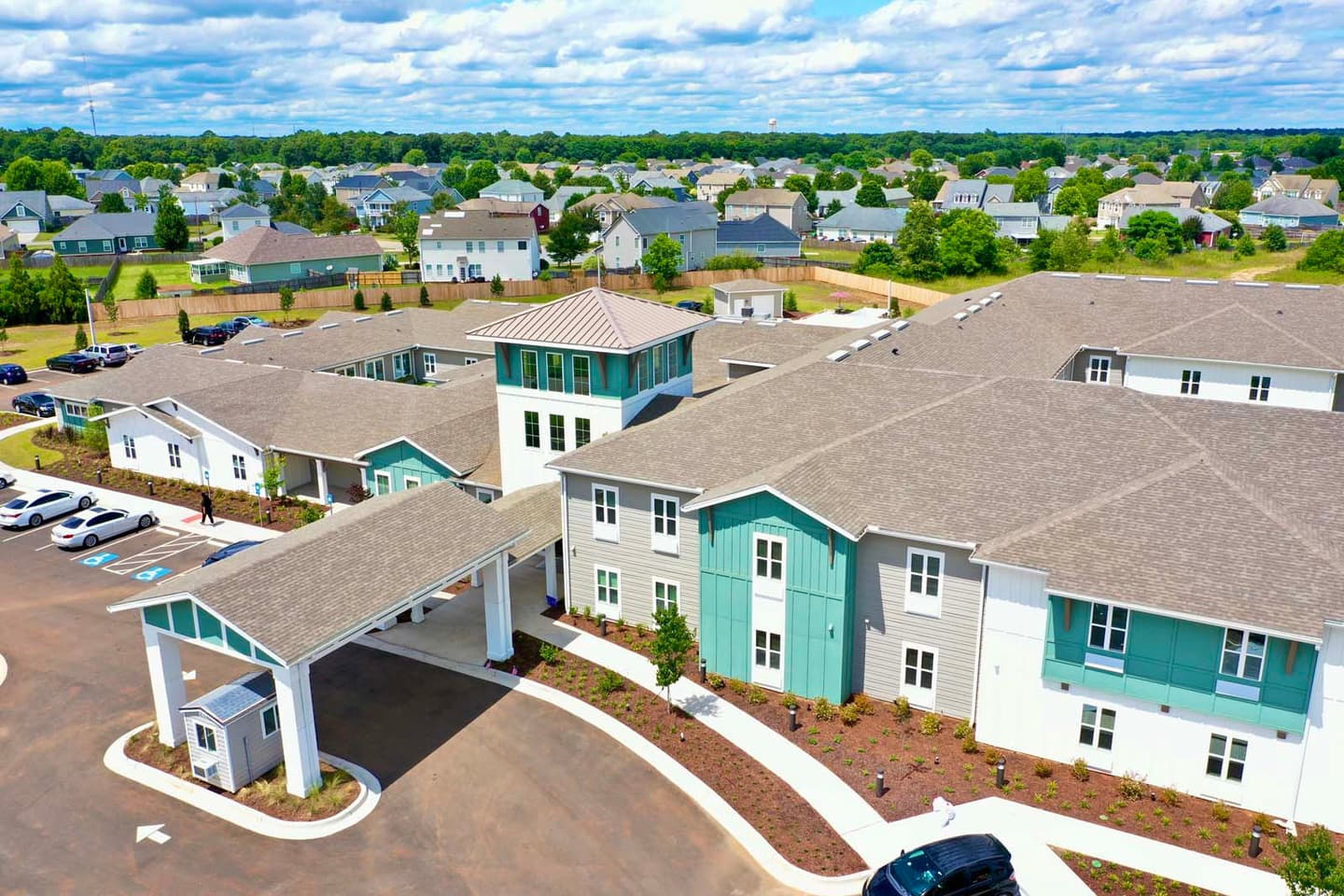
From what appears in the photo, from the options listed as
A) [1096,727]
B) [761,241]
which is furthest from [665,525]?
[761,241]

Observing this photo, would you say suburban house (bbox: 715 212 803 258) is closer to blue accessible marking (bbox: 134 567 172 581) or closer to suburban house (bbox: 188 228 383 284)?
suburban house (bbox: 188 228 383 284)

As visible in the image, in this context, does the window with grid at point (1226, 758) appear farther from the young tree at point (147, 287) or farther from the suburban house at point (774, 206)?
the suburban house at point (774, 206)

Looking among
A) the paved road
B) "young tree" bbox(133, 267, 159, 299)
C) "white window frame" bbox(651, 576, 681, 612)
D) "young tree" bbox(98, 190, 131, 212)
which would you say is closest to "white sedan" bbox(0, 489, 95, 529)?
the paved road

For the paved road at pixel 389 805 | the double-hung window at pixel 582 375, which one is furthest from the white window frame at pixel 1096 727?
the double-hung window at pixel 582 375

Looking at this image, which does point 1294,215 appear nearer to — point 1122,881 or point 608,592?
point 608,592

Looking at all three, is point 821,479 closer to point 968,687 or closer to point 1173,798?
point 968,687

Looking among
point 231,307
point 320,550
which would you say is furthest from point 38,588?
point 231,307
